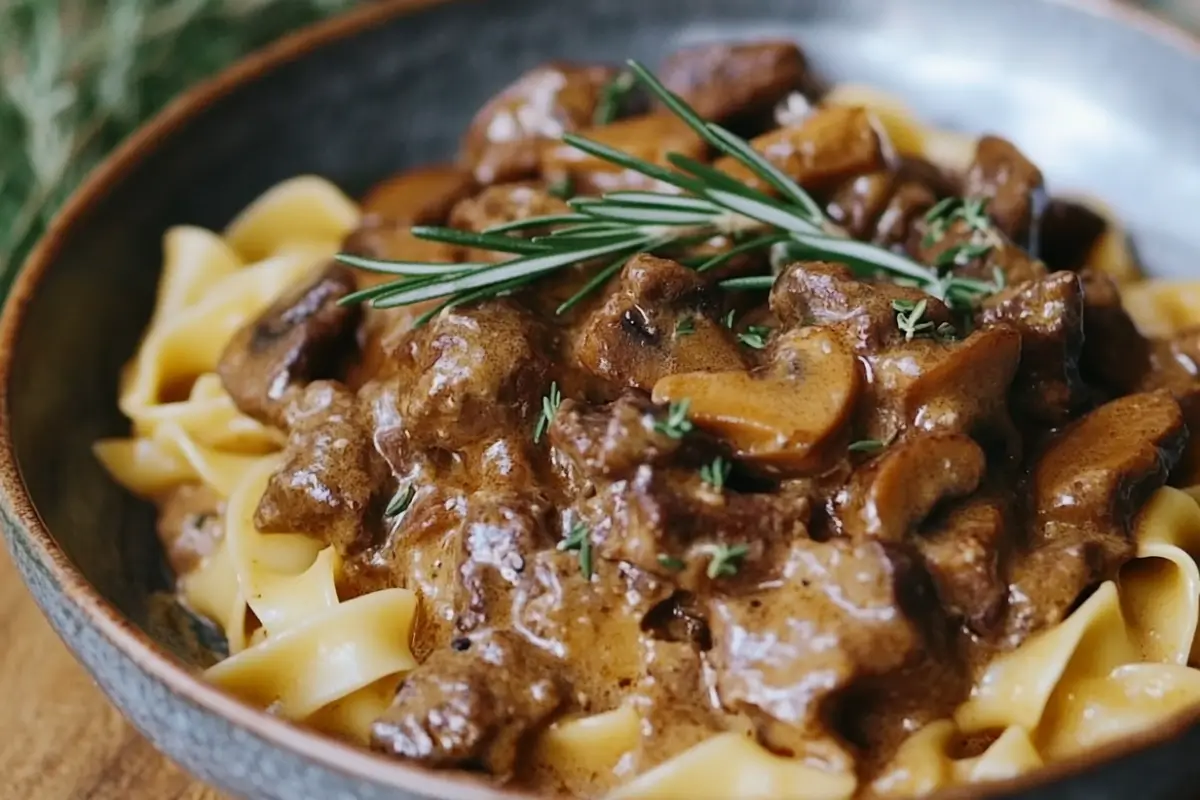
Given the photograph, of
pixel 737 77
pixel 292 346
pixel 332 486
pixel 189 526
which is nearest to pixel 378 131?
pixel 737 77

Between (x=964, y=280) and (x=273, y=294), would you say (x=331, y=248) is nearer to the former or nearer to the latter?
(x=273, y=294)

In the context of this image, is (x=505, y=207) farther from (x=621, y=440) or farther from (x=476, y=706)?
(x=476, y=706)

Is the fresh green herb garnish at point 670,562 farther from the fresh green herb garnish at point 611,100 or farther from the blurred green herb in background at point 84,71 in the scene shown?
the blurred green herb in background at point 84,71

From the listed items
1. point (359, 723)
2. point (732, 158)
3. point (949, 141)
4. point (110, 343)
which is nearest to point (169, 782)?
point (359, 723)

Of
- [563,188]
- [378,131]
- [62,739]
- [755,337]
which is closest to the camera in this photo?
[755,337]

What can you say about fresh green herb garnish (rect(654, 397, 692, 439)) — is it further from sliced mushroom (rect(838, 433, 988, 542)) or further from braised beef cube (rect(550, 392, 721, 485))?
sliced mushroom (rect(838, 433, 988, 542))

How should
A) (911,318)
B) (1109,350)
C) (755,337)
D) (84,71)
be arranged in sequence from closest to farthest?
(911,318)
(755,337)
(1109,350)
(84,71)

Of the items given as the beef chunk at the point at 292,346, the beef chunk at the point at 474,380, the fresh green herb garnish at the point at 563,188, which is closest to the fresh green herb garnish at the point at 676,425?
the beef chunk at the point at 474,380
